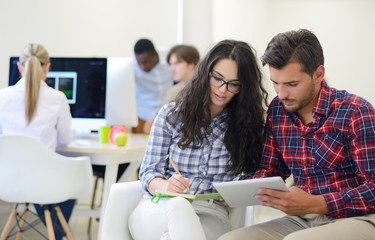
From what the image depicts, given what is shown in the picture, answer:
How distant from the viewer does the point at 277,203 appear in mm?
1446

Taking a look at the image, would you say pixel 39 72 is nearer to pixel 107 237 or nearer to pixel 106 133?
pixel 106 133

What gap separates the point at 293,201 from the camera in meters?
1.44

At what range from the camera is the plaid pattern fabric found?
1.69 meters

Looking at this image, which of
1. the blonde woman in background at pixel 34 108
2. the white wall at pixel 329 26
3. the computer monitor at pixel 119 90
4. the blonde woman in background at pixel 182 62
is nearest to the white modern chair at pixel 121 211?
the blonde woman in background at pixel 34 108

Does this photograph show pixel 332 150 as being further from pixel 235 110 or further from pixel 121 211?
pixel 121 211

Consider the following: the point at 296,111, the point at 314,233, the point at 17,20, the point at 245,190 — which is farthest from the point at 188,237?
the point at 17,20

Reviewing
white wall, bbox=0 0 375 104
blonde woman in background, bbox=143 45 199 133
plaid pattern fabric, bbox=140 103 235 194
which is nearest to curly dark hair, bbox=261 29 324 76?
plaid pattern fabric, bbox=140 103 235 194

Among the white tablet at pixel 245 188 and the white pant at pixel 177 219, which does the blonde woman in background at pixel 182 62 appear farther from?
the white tablet at pixel 245 188

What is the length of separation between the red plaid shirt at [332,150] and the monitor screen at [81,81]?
159 centimetres

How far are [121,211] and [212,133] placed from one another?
1.37ft

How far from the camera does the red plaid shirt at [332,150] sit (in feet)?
4.79

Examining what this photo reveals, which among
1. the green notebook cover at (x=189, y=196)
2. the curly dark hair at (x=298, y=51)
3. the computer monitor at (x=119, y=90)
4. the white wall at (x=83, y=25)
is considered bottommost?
the green notebook cover at (x=189, y=196)

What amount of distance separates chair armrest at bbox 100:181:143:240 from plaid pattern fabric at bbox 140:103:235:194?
0.24 ft

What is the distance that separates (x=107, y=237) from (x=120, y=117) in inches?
60.4
